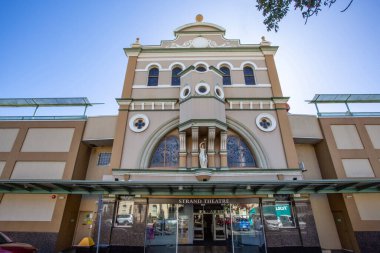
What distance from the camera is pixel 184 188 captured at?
11.8m

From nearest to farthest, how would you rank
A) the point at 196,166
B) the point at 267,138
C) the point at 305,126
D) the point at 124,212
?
the point at 124,212
the point at 196,166
the point at 267,138
the point at 305,126

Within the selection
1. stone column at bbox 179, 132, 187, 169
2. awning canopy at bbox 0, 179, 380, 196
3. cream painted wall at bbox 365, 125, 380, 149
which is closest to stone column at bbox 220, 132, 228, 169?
awning canopy at bbox 0, 179, 380, 196

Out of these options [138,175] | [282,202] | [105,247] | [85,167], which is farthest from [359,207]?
[85,167]

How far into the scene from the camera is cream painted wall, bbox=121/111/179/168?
1374 centimetres

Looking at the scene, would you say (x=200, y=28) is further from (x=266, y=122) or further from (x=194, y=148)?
(x=194, y=148)

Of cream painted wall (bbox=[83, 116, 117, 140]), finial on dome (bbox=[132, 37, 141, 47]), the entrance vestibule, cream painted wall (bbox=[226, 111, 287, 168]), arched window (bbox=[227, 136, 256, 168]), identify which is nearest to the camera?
the entrance vestibule

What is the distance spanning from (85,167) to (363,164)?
21025 mm

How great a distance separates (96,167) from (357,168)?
65.1ft

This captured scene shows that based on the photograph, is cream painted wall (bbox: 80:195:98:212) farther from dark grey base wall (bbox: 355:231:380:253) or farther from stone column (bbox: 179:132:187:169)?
dark grey base wall (bbox: 355:231:380:253)

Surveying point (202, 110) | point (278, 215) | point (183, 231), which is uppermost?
point (202, 110)

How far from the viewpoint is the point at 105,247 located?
1160 cm

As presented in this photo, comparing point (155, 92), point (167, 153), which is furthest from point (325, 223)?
point (155, 92)

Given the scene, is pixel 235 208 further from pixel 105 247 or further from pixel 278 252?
pixel 105 247

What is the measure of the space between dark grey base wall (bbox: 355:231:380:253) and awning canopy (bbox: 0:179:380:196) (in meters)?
2.69
